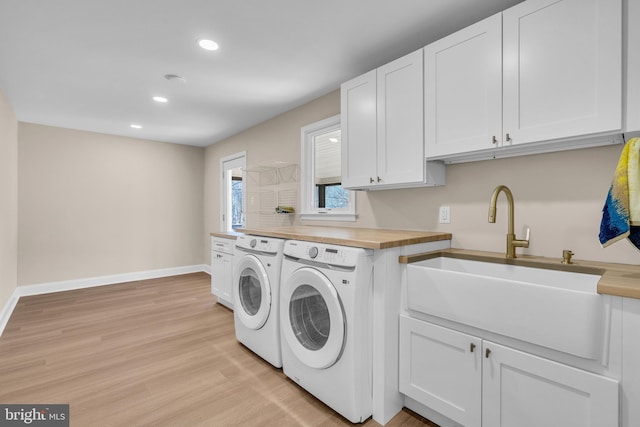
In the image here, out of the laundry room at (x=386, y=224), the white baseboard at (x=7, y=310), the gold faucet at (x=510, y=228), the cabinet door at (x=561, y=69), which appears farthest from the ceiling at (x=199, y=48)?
the white baseboard at (x=7, y=310)

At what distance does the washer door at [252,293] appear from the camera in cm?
224

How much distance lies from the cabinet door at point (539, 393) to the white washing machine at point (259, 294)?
134cm

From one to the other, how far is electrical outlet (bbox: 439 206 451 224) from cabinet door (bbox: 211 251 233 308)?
2.32 metres

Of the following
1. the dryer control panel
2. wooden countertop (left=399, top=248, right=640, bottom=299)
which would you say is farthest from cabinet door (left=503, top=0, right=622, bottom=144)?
the dryer control panel

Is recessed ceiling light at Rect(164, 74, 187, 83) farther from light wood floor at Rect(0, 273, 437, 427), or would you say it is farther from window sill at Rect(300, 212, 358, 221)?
light wood floor at Rect(0, 273, 437, 427)

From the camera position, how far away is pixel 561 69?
1432mm

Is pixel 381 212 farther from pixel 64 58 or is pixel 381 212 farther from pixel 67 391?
pixel 64 58

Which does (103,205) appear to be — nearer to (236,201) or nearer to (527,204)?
(236,201)

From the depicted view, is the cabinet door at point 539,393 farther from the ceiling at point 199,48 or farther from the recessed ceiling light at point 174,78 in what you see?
the recessed ceiling light at point 174,78

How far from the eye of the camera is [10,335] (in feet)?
9.34

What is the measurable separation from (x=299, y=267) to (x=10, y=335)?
3018mm

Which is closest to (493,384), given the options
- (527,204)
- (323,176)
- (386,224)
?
(527,204)

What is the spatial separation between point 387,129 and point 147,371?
8.17 ft

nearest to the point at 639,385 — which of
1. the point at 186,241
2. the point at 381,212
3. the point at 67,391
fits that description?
the point at 381,212
